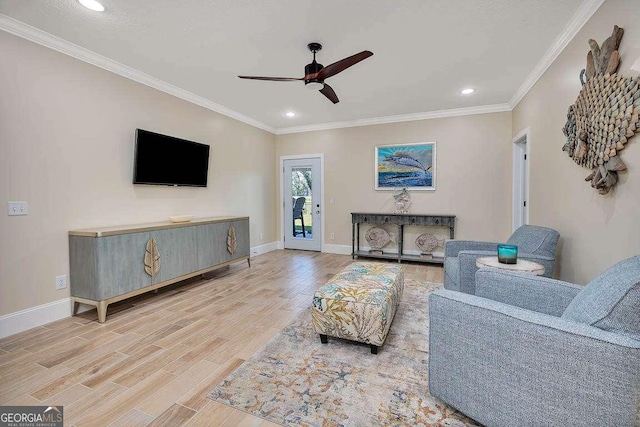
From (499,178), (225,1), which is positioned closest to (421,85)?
(499,178)

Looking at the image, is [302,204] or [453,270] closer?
[453,270]

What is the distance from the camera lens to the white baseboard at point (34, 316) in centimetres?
242

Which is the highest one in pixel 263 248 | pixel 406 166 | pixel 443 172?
pixel 406 166

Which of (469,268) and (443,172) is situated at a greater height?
(443,172)

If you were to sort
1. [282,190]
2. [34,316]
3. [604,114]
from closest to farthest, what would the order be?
[604,114] < [34,316] < [282,190]

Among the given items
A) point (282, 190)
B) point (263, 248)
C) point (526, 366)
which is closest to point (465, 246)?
point (526, 366)

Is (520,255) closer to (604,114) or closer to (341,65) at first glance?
(604,114)

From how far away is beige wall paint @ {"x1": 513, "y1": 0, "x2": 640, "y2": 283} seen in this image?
1.77m

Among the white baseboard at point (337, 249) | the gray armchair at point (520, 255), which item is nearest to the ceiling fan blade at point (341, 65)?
the gray armchair at point (520, 255)

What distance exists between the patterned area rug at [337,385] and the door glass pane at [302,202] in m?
3.81

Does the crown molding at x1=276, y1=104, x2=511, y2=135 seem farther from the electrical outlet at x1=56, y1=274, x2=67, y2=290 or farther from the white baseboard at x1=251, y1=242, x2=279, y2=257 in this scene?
the electrical outlet at x1=56, y1=274, x2=67, y2=290

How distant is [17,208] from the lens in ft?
8.15

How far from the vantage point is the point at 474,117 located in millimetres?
4840

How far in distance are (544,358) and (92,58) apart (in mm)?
4329
